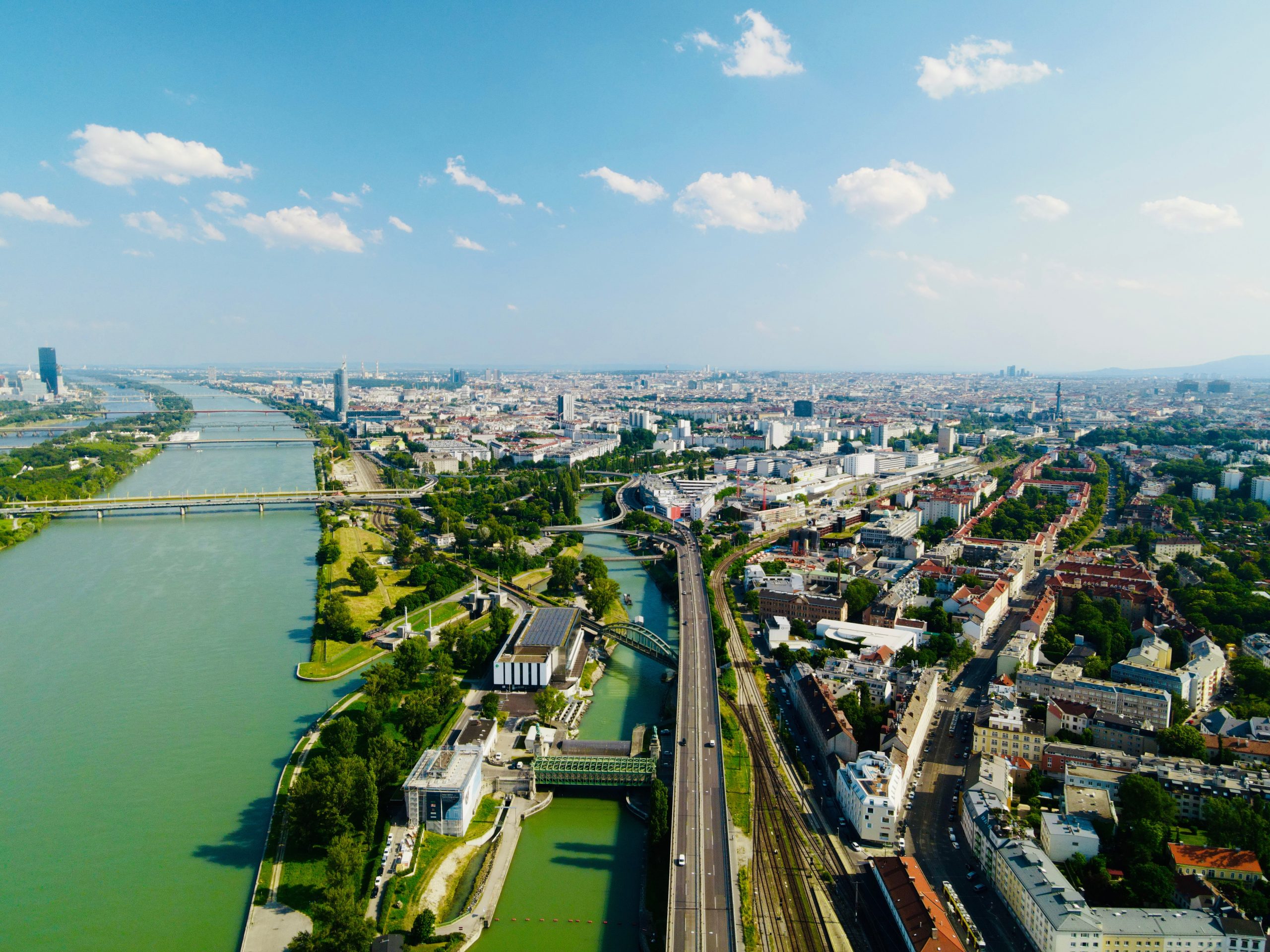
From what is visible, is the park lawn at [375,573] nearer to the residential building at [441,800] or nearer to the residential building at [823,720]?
the residential building at [441,800]

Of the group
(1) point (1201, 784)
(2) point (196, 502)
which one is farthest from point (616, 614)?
(2) point (196, 502)

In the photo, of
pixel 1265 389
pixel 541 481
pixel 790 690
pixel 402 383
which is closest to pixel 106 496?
pixel 541 481

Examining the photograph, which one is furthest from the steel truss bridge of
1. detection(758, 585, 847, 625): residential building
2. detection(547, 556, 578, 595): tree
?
detection(758, 585, 847, 625): residential building

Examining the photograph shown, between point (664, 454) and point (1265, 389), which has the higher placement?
point (1265, 389)

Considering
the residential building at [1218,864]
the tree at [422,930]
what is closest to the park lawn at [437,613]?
the tree at [422,930]

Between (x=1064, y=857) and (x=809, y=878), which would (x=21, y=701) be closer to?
(x=809, y=878)

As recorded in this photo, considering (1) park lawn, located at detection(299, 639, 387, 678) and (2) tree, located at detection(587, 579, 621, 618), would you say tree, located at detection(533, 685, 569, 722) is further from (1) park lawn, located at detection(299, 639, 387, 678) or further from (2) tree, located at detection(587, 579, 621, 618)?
(2) tree, located at detection(587, 579, 621, 618)
